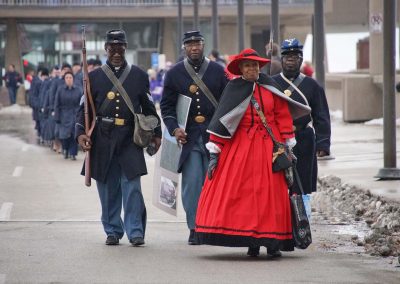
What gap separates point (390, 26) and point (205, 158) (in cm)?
630

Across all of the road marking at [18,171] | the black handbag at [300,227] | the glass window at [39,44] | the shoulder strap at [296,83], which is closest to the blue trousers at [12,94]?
the glass window at [39,44]

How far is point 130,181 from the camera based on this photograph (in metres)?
12.2

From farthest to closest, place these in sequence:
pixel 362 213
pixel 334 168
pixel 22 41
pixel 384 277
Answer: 1. pixel 22 41
2. pixel 334 168
3. pixel 362 213
4. pixel 384 277

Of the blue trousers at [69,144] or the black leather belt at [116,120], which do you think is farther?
the blue trousers at [69,144]

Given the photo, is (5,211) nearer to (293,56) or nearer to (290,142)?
(293,56)

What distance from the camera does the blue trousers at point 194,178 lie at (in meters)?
12.2

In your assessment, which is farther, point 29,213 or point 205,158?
point 29,213

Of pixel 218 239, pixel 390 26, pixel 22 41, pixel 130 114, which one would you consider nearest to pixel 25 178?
pixel 390 26

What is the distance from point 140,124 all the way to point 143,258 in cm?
153

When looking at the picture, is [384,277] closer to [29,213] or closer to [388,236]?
[388,236]

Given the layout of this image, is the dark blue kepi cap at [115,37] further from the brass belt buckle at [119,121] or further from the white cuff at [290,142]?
the white cuff at [290,142]

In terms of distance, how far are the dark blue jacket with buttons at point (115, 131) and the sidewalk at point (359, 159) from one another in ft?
12.3

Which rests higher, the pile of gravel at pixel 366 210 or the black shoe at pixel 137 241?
the black shoe at pixel 137 241

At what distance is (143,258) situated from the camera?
36.4ft
